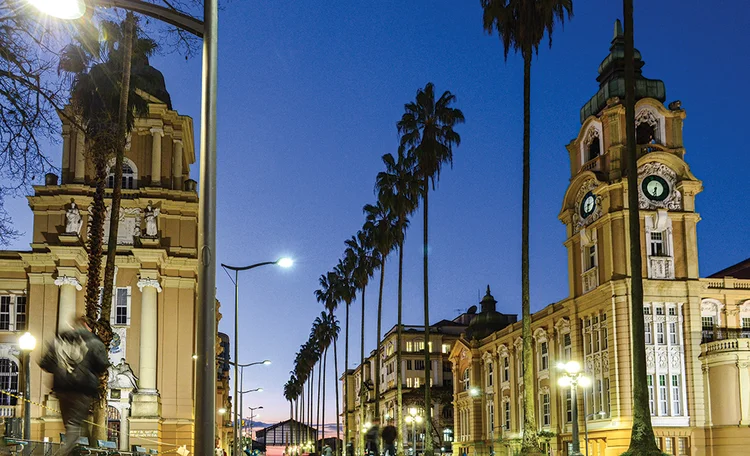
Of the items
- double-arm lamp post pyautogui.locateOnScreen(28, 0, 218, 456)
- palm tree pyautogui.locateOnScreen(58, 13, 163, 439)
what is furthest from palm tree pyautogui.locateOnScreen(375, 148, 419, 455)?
double-arm lamp post pyautogui.locateOnScreen(28, 0, 218, 456)

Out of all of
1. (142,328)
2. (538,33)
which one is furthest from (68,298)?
(538,33)

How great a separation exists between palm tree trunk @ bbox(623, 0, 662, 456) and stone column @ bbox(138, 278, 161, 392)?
34.5 m

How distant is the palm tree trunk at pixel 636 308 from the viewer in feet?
86.8

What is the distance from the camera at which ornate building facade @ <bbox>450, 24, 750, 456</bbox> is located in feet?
179

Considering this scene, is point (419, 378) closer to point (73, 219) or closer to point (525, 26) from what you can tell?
point (73, 219)

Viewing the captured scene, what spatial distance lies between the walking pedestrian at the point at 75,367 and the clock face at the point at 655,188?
50.4 m

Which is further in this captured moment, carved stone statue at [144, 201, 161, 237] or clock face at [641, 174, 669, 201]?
carved stone statue at [144, 201, 161, 237]

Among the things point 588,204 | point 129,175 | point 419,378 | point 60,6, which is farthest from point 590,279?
point 419,378

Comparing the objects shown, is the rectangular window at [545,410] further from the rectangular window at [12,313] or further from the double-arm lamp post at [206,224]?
the double-arm lamp post at [206,224]

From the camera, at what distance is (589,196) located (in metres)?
60.8

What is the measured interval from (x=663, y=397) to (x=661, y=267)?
26.3ft

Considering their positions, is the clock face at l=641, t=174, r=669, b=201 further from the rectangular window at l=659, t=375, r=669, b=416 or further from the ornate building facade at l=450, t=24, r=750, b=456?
the rectangular window at l=659, t=375, r=669, b=416

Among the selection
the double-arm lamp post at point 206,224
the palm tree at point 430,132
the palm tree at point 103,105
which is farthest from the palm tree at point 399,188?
the double-arm lamp post at point 206,224

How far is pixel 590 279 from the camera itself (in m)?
61.0
